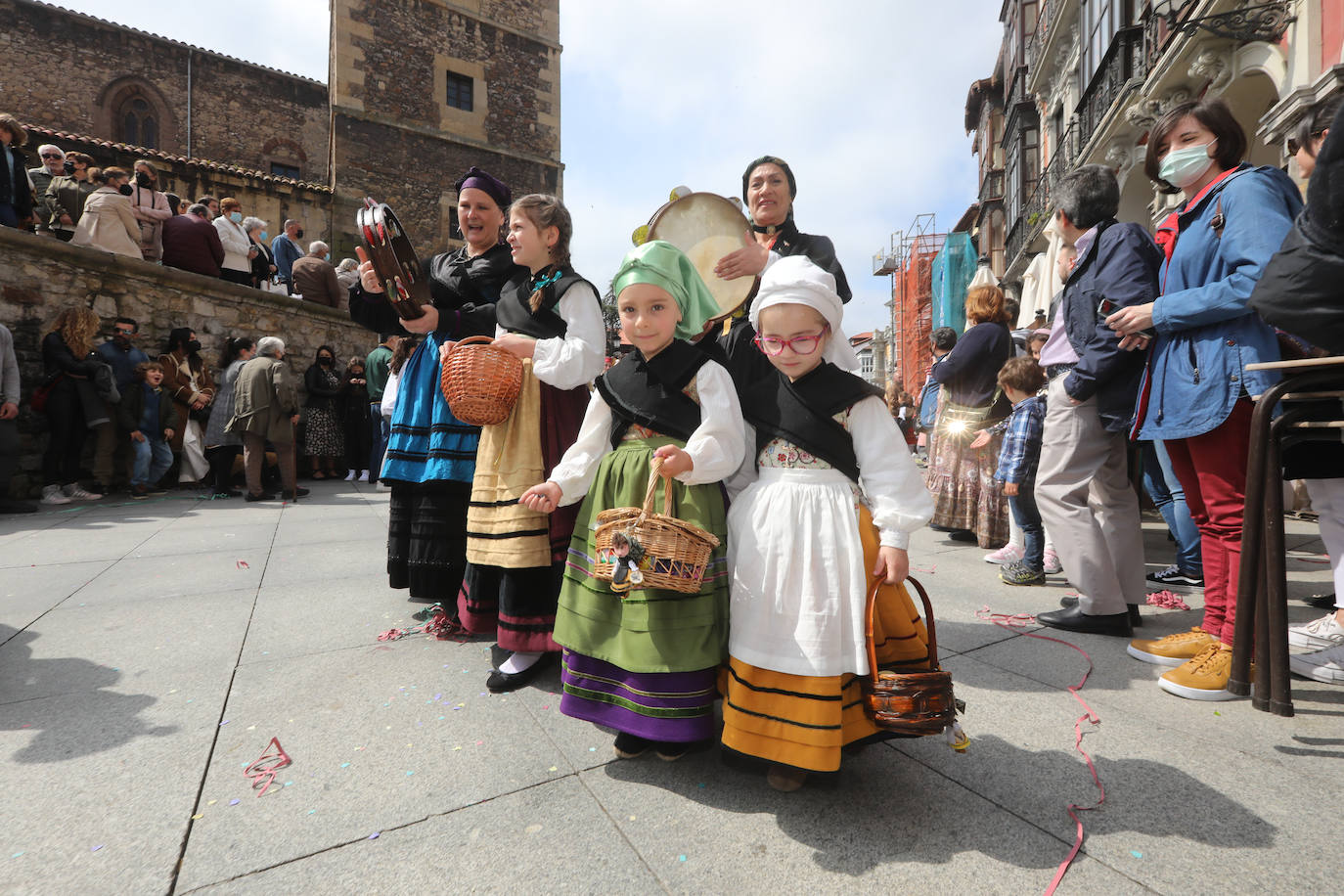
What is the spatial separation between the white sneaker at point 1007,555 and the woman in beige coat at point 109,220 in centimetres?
1081

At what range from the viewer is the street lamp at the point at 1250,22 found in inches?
276

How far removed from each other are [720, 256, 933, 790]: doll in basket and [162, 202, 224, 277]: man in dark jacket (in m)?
10.5

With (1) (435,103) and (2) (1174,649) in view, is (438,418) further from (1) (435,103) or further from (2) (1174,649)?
(1) (435,103)

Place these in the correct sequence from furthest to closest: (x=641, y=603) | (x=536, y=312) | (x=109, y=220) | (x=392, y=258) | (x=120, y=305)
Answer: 1. (x=120, y=305)
2. (x=109, y=220)
3. (x=536, y=312)
4. (x=392, y=258)
5. (x=641, y=603)

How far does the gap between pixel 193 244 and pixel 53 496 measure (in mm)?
4110

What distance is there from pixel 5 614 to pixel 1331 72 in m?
11.1

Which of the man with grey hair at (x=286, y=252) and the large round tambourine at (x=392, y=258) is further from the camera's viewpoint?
the man with grey hair at (x=286, y=252)

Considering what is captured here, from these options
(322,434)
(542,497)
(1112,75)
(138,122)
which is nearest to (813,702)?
(542,497)

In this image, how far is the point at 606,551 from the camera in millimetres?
1679

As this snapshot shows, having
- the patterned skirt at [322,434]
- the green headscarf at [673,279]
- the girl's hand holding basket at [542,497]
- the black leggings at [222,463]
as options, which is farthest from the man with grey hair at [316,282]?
the girl's hand holding basket at [542,497]

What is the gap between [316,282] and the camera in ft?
35.7

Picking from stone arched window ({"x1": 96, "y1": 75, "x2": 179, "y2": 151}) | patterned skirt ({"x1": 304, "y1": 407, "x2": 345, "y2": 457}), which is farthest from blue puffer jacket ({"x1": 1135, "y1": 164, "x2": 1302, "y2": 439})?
stone arched window ({"x1": 96, "y1": 75, "x2": 179, "y2": 151})

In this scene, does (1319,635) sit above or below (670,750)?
above

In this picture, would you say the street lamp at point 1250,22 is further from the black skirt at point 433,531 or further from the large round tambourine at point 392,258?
the black skirt at point 433,531
